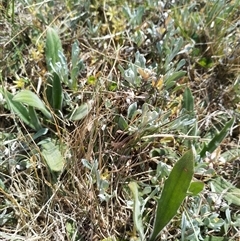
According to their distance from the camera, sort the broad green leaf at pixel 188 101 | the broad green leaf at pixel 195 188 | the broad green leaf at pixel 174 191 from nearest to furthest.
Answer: the broad green leaf at pixel 174 191 → the broad green leaf at pixel 195 188 → the broad green leaf at pixel 188 101

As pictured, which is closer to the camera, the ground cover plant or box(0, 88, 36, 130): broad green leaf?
the ground cover plant

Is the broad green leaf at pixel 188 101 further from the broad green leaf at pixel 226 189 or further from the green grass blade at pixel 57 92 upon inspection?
the green grass blade at pixel 57 92

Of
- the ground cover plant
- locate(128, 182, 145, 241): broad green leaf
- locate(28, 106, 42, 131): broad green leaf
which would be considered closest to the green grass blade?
the ground cover plant

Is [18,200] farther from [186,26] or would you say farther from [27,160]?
[186,26]

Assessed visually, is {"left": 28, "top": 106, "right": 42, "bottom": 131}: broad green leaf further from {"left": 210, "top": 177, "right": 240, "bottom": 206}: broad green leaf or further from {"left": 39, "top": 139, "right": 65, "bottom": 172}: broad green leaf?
{"left": 210, "top": 177, "right": 240, "bottom": 206}: broad green leaf

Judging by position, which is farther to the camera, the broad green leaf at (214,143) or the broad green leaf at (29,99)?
the broad green leaf at (214,143)

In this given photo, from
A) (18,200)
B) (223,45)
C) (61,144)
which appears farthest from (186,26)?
(18,200)

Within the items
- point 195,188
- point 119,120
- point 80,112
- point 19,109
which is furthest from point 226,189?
point 19,109

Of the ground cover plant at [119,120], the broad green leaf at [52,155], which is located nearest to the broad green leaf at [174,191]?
the ground cover plant at [119,120]
